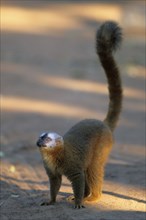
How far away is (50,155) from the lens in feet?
21.8

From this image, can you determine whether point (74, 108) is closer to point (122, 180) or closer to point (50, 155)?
point (122, 180)

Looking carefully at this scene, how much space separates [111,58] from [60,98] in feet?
20.5

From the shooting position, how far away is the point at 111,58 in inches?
291

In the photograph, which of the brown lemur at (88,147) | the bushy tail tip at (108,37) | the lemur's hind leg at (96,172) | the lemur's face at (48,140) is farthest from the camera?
the bushy tail tip at (108,37)

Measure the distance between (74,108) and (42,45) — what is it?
25.7 ft

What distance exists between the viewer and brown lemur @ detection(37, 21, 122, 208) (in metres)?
6.64

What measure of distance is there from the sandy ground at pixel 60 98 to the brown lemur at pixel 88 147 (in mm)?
261

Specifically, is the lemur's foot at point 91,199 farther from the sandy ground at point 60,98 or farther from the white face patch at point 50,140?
the white face patch at point 50,140

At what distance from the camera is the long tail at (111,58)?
283 inches

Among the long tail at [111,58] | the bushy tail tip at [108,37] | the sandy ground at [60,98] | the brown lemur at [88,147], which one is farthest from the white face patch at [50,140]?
the bushy tail tip at [108,37]

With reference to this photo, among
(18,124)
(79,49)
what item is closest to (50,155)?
(18,124)

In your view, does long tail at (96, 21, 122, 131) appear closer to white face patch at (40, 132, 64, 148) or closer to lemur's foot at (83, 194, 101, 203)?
lemur's foot at (83, 194, 101, 203)

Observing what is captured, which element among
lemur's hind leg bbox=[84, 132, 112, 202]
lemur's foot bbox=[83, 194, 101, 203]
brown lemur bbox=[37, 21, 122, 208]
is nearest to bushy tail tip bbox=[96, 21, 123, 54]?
brown lemur bbox=[37, 21, 122, 208]

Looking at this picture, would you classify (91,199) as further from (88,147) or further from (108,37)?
(108,37)
